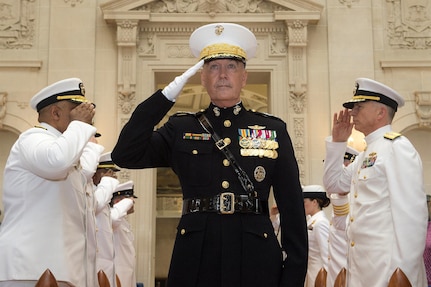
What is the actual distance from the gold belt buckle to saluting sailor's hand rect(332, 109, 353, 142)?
5.43 ft

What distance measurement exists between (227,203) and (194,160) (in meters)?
0.26

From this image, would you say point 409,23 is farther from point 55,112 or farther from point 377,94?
point 55,112

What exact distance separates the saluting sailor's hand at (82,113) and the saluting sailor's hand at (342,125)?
1587 mm

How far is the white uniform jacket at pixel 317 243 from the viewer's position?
282 inches

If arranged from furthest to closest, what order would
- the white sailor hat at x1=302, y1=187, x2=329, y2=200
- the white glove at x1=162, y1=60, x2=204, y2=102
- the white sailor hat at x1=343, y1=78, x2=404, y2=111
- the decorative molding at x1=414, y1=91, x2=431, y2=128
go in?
the decorative molding at x1=414, y1=91, x2=431, y2=128 < the white sailor hat at x1=302, y1=187, x2=329, y2=200 < the white sailor hat at x1=343, y1=78, x2=404, y2=111 < the white glove at x1=162, y1=60, x2=204, y2=102

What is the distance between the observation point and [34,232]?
3.55 metres

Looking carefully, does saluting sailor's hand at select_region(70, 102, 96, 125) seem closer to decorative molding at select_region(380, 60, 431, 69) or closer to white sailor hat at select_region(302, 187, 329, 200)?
white sailor hat at select_region(302, 187, 329, 200)

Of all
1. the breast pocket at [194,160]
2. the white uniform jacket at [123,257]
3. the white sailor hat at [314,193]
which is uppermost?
the breast pocket at [194,160]

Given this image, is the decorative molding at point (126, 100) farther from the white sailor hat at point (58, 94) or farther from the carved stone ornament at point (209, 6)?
the white sailor hat at point (58, 94)

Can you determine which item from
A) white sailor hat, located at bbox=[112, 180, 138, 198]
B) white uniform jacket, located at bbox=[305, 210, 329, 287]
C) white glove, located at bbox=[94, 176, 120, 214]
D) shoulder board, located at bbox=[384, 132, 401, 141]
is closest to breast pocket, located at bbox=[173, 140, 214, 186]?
shoulder board, located at bbox=[384, 132, 401, 141]

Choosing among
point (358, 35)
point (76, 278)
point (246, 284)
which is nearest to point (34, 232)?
point (76, 278)

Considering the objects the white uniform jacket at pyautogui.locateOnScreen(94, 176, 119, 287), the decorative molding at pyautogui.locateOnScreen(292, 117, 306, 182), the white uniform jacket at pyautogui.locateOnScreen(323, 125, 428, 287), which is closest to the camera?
the white uniform jacket at pyautogui.locateOnScreen(323, 125, 428, 287)

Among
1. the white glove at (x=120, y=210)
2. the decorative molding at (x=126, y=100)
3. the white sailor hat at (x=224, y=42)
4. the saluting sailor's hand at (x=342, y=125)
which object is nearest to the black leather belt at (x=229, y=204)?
the white sailor hat at (x=224, y=42)

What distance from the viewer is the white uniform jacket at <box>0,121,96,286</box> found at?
3490 mm
